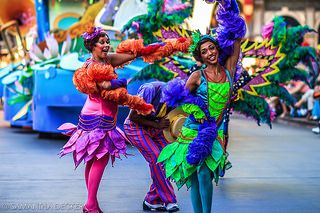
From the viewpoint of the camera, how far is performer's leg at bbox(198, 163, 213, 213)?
610 cm

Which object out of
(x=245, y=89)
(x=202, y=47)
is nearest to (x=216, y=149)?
(x=202, y=47)

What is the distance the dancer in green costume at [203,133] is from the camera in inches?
241

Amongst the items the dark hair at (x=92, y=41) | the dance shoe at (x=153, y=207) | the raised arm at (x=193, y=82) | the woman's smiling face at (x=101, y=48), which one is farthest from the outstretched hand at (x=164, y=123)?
the raised arm at (x=193, y=82)

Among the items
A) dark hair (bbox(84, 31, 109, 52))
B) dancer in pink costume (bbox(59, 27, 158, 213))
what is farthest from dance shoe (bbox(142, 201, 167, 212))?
dark hair (bbox(84, 31, 109, 52))

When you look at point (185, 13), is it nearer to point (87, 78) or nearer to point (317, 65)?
point (317, 65)

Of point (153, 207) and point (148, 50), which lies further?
point (153, 207)

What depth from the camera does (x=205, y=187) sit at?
6.11m

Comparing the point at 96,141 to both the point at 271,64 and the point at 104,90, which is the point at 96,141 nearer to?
the point at 104,90

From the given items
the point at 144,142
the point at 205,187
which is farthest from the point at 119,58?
the point at 205,187

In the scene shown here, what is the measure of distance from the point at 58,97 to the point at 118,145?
818 centimetres

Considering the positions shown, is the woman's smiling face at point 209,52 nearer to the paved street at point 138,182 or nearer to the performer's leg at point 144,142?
the performer's leg at point 144,142

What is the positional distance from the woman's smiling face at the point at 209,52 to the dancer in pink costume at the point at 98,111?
798 millimetres

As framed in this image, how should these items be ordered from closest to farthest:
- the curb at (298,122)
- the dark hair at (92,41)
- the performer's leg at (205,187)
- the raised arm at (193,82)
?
the performer's leg at (205,187) → the raised arm at (193,82) → the dark hair at (92,41) → the curb at (298,122)

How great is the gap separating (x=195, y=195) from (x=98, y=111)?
124 cm
